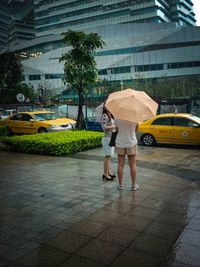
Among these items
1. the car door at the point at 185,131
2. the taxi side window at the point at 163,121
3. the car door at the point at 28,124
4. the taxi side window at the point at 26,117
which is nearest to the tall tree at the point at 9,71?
the taxi side window at the point at 26,117

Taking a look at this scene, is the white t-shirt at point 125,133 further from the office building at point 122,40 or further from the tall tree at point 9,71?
the office building at point 122,40

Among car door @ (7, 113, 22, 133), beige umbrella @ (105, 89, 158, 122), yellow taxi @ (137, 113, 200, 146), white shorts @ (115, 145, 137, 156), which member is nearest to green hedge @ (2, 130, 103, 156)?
yellow taxi @ (137, 113, 200, 146)

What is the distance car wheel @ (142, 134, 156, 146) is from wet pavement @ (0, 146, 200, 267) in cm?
514

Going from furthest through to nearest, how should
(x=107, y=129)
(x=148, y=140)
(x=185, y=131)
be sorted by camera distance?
(x=148, y=140)
(x=185, y=131)
(x=107, y=129)

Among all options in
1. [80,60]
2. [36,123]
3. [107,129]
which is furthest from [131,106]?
[80,60]

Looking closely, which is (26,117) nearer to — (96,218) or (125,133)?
(125,133)

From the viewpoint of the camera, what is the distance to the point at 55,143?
462 inches

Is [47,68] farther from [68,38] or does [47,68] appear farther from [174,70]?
[68,38]

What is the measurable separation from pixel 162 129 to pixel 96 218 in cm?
945

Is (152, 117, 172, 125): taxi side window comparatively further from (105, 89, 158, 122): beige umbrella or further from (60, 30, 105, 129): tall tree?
(105, 89, 158, 122): beige umbrella

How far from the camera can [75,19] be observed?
118312mm

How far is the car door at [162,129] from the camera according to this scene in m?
14.1

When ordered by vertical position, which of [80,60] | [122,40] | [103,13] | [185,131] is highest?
[103,13]

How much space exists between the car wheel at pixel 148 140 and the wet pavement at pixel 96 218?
16.9 feet
